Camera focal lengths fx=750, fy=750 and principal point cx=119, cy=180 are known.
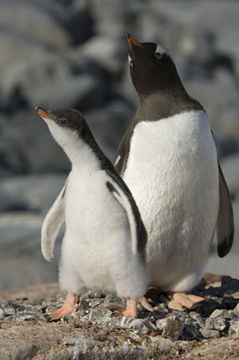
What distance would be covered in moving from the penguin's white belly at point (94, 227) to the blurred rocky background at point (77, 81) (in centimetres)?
353

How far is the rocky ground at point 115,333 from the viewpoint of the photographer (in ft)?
9.95

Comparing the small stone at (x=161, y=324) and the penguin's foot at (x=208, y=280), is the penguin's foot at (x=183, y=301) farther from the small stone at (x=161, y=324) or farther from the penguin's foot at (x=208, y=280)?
the penguin's foot at (x=208, y=280)

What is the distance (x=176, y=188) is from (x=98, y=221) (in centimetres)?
77

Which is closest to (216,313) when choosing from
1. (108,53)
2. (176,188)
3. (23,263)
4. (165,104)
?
(176,188)

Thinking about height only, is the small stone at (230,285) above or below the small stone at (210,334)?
below

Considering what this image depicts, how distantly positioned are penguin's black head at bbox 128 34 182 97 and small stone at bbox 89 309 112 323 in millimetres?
1365

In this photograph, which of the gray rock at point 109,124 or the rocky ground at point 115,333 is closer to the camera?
the rocky ground at point 115,333

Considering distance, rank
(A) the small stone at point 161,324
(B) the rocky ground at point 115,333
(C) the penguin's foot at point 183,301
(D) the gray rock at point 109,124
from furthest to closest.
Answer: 1. (D) the gray rock at point 109,124
2. (C) the penguin's foot at point 183,301
3. (A) the small stone at point 161,324
4. (B) the rocky ground at point 115,333

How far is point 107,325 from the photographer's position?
135 inches

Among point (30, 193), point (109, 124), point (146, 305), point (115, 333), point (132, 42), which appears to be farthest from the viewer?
point (109, 124)

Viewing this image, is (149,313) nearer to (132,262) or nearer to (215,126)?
(132,262)

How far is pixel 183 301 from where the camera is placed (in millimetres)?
4094

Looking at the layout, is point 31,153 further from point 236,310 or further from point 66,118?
point 66,118

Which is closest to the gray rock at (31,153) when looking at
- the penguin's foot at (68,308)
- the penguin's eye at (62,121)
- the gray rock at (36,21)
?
the gray rock at (36,21)
